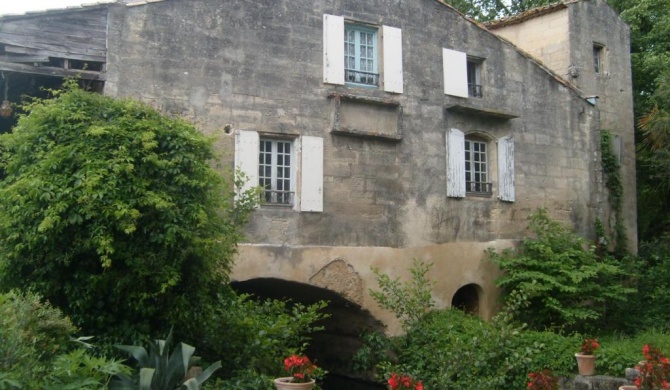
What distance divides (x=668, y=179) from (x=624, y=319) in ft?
12.8

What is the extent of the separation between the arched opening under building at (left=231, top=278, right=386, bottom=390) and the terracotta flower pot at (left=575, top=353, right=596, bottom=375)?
3.60 meters

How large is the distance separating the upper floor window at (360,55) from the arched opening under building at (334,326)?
3.86 metres

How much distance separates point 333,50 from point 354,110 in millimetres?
1116

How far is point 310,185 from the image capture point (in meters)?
12.7

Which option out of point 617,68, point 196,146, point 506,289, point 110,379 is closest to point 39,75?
point 196,146

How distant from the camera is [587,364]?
10.9 metres

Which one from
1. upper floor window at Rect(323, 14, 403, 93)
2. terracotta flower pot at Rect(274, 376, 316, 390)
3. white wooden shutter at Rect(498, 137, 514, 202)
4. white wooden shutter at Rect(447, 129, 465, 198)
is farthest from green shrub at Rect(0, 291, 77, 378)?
white wooden shutter at Rect(498, 137, 514, 202)

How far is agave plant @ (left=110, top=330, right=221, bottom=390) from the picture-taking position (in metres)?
7.87

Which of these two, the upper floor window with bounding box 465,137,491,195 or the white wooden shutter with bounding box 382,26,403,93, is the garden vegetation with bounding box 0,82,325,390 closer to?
the white wooden shutter with bounding box 382,26,403,93

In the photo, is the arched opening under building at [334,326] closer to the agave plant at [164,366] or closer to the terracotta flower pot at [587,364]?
the terracotta flower pot at [587,364]

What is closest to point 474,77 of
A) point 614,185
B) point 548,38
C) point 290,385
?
point 548,38

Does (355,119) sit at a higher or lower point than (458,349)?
higher

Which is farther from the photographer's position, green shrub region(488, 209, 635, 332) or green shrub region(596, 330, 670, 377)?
green shrub region(488, 209, 635, 332)

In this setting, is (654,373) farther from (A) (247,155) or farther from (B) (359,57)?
(B) (359,57)
